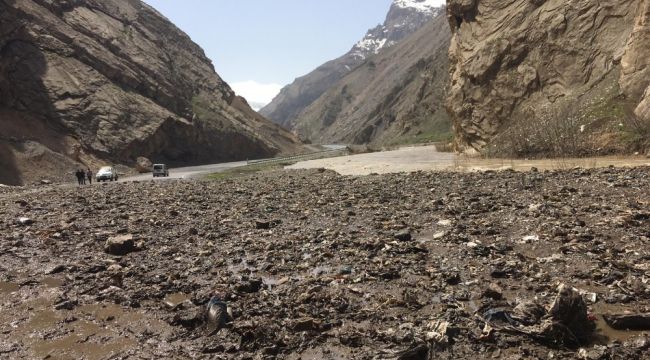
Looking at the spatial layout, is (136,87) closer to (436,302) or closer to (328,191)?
(328,191)

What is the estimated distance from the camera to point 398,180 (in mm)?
24719

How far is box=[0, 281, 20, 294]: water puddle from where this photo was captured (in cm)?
1023

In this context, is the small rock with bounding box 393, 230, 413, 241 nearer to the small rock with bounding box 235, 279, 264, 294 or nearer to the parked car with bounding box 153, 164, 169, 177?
the small rock with bounding box 235, 279, 264, 294

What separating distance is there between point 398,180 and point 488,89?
21.0m

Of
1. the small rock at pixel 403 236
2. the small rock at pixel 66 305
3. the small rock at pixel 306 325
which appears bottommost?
the small rock at pixel 306 325

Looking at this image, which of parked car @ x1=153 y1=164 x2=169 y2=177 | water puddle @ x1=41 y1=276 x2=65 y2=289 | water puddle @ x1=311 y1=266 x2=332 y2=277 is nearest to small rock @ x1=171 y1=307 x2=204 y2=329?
water puddle @ x1=311 y1=266 x2=332 y2=277

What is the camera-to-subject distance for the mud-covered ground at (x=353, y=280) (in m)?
6.81

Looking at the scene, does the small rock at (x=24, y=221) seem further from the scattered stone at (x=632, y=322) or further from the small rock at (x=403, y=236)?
the scattered stone at (x=632, y=322)

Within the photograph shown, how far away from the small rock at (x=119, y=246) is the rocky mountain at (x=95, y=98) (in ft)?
122

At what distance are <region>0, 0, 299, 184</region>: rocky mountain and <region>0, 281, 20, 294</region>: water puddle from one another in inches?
1505

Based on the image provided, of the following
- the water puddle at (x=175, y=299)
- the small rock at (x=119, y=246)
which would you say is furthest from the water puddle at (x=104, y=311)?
the small rock at (x=119, y=246)

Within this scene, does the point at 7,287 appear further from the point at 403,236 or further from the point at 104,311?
the point at 403,236

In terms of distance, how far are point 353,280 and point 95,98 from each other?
67.8 metres

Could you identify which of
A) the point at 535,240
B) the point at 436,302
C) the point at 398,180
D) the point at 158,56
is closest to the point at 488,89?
the point at 398,180
